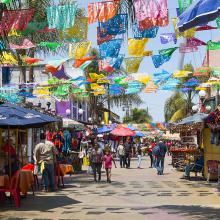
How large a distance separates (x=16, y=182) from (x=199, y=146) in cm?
1053

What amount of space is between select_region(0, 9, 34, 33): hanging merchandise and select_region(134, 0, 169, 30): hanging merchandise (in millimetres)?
3081

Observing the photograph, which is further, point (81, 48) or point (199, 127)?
point (199, 127)

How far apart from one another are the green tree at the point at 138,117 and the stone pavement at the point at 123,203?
68383 millimetres

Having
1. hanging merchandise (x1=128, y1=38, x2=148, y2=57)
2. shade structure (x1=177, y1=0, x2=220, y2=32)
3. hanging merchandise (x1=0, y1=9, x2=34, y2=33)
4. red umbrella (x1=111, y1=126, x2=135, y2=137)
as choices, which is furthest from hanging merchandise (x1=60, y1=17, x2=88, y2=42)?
Answer: red umbrella (x1=111, y1=126, x2=135, y2=137)

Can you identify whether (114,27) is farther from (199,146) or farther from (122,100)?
(122,100)

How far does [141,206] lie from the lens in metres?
11.8

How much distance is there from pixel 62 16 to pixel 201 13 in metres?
6.46

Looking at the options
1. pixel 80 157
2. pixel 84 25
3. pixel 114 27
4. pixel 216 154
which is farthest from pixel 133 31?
pixel 80 157

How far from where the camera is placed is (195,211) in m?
10.9

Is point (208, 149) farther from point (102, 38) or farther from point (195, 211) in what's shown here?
point (195, 211)

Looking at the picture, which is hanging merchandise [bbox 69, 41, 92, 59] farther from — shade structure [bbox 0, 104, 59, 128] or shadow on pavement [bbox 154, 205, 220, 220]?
shadow on pavement [bbox 154, 205, 220, 220]

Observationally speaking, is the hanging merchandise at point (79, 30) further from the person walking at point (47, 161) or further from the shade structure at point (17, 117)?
the person walking at point (47, 161)

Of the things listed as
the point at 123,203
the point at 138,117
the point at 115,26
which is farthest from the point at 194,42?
the point at 138,117

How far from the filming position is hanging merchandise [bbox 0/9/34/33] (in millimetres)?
11808
